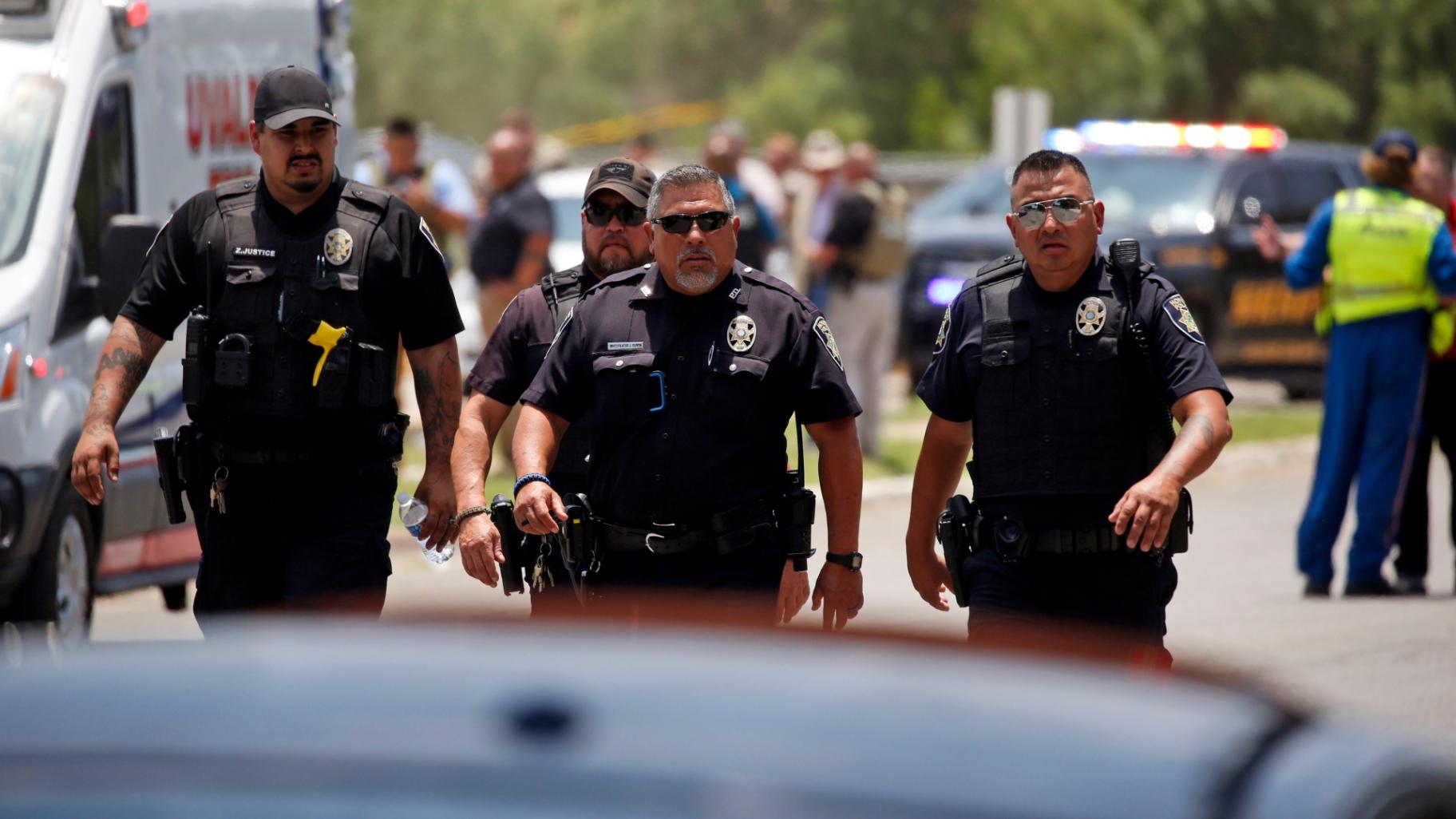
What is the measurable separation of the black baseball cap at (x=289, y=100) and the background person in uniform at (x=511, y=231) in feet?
20.0

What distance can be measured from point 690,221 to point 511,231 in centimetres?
680

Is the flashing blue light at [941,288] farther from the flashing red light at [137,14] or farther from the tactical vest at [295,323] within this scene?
the tactical vest at [295,323]

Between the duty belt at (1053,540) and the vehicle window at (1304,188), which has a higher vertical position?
the vehicle window at (1304,188)

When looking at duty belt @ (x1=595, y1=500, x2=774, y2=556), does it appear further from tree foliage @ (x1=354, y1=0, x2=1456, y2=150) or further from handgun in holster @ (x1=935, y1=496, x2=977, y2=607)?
tree foliage @ (x1=354, y1=0, x2=1456, y2=150)

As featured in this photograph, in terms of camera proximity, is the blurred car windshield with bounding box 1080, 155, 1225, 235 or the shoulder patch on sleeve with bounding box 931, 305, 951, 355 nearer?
the shoulder patch on sleeve with bounding box 931, 305, 951, 355

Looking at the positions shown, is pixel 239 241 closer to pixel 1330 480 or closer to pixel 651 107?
A: pixel 1330 480

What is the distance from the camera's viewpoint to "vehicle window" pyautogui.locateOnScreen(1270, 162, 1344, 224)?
17.4 m

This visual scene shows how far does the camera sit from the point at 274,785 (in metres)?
1.47

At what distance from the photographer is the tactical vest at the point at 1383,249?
9227 millimetres

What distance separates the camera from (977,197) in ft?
57.1

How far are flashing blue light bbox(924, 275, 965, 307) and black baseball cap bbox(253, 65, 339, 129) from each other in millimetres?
11052

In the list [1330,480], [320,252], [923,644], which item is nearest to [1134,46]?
[1330,480]

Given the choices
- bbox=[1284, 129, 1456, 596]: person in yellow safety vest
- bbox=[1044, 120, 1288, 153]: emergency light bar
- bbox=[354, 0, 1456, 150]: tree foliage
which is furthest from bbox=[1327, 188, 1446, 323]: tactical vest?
bbox=[354, 0, 1456, 150]: tree foliage

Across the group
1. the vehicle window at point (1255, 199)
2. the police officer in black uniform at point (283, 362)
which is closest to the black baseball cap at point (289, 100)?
the police officer in black uniform at point (283, 362)
